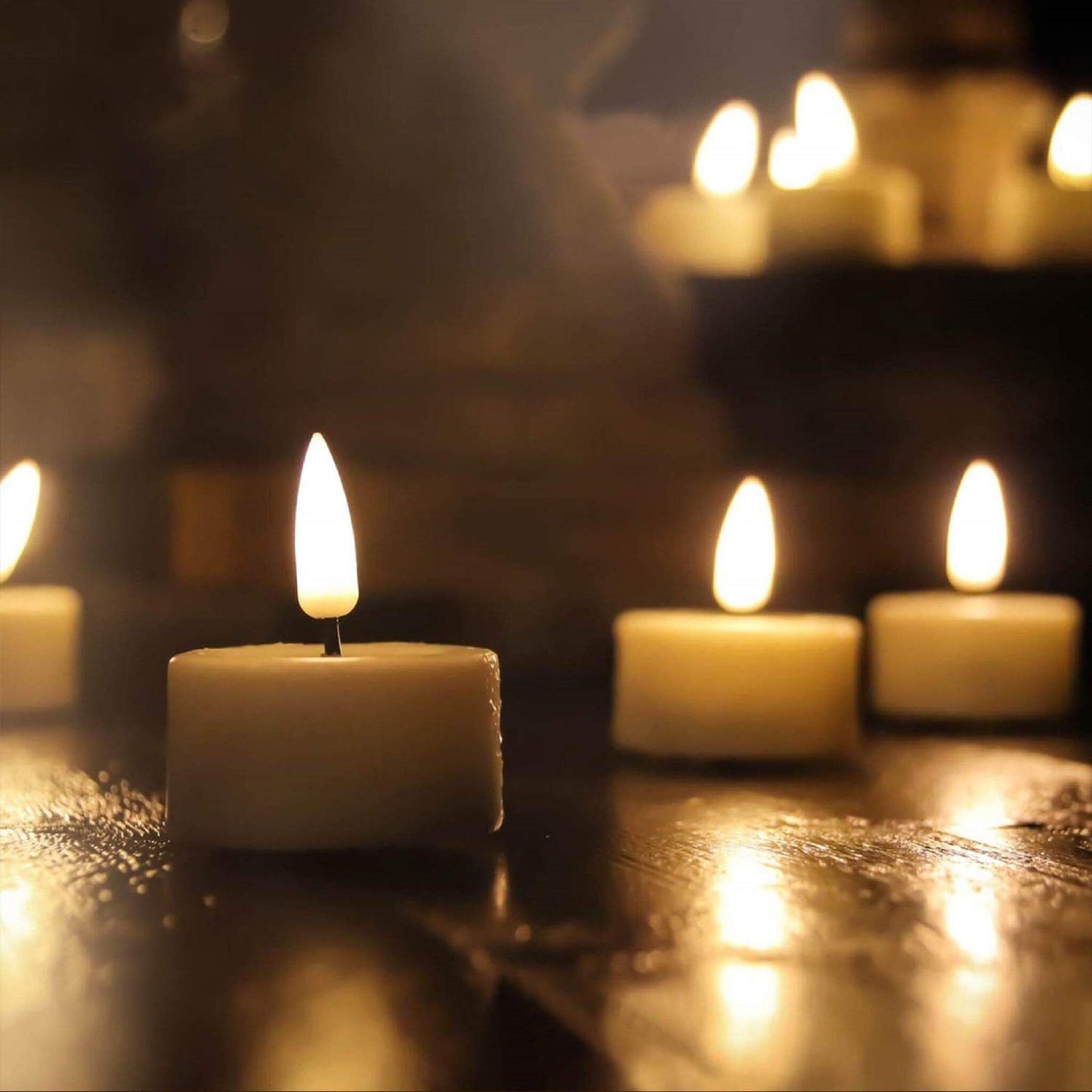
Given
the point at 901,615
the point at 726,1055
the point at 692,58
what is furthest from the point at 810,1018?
the point at 692,58

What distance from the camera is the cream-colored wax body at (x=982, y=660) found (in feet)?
4.27

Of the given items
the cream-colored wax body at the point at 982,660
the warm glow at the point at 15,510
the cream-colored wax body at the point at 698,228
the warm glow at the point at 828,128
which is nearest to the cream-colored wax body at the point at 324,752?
the warm glow at the point at 15,510

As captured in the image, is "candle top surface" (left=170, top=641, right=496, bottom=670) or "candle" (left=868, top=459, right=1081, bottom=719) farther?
"candle" (left=868, top=459, right=1081, bottom=719)

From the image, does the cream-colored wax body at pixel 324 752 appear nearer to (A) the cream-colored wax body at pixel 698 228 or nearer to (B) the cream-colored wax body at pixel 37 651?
(B) the cream-colored wax body at pixel 37 651

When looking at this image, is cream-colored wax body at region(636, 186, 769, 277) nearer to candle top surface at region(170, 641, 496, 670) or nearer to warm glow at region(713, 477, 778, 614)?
warm glow at region(713, 477, 778, 614)

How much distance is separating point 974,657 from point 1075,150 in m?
0.76

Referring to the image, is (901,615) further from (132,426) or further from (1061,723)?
(132,426)

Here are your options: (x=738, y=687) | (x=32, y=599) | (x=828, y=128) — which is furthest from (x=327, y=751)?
(x=828, y=128)

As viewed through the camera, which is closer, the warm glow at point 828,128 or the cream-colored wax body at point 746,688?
the cream-colored wax body at point 746,688

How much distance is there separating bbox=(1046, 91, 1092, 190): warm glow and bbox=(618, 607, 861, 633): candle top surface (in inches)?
35.4

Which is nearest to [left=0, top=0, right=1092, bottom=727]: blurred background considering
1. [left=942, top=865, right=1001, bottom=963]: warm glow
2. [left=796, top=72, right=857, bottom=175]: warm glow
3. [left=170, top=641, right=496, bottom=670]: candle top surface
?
[left=796, top=72, right=857, bottom=175]: warm glow

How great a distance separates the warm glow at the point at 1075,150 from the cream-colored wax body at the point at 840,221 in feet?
0.68

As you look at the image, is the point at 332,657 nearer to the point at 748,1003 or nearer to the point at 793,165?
the point at 748,1003

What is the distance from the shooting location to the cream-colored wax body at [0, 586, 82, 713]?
46.2 inches
